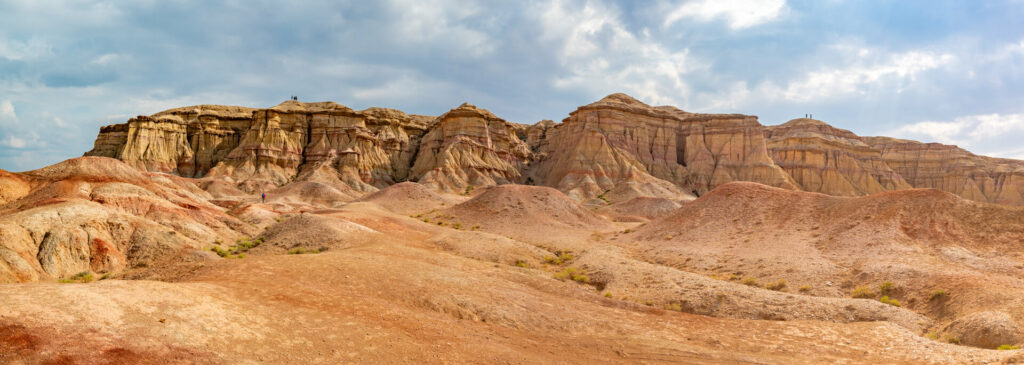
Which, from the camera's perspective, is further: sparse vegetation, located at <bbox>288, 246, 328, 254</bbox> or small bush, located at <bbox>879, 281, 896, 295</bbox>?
sparse vegetation, located at <bbox>288, 246, 328, 254</bbox>

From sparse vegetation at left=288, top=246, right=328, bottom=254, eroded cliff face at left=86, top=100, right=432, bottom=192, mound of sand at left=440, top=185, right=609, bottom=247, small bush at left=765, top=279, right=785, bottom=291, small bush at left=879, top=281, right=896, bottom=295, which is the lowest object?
small bush at left=765, top=279, right=785, bottom=291

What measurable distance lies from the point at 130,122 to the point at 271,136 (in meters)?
23.0

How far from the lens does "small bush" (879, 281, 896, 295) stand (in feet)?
58.0

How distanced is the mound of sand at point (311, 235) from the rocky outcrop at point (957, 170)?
116 meters

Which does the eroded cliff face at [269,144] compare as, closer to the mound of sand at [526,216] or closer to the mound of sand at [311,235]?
the mound of sand at [526,216]

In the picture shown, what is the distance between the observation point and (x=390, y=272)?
16188 millimetres

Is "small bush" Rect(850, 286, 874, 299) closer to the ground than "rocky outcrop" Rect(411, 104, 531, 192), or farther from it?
closer to the ground

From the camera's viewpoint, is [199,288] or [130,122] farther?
[130,122]

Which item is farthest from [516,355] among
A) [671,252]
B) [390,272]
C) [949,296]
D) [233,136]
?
[233,136]

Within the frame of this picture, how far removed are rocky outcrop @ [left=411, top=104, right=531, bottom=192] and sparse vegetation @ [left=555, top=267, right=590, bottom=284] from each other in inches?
1953

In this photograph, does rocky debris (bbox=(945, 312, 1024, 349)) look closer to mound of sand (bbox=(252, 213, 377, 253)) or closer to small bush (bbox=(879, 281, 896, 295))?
small bush (bbox=(879, 281, 896, 295))

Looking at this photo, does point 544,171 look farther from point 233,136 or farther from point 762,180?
point 233,136

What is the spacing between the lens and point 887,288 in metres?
17.8

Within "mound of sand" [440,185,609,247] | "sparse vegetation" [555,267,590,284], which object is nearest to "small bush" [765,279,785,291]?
"sparse vegetation" [555,267,590,284]
